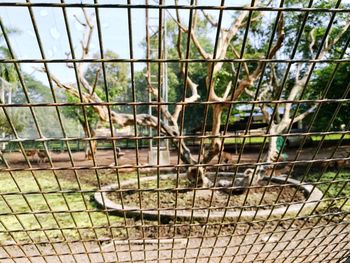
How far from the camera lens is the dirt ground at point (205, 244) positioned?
1274 millimetres

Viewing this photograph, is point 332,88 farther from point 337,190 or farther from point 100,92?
point 100,92

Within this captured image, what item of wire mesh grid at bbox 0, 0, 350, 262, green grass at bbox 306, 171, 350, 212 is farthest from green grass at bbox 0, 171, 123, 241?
green grass at bbox 306, 171, 350, 212

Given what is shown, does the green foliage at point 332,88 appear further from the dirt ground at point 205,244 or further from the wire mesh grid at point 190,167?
the dirt ground at point 205,244

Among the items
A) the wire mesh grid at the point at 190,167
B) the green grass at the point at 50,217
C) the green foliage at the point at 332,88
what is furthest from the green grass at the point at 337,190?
the green foliage at the point at 332,88

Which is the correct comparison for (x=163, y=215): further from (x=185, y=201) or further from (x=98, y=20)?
(x=98, y=20)

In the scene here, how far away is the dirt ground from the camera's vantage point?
4.18 ft

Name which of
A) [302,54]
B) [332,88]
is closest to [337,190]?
[332,88]

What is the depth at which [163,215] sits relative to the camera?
172 inches

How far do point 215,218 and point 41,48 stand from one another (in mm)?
3793

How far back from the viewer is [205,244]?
3689 mm

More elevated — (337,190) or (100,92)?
(337,190)

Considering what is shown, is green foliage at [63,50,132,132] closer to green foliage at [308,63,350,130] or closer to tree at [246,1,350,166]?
tree at [246,1,350,166]

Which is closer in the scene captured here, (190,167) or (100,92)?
(190,167)

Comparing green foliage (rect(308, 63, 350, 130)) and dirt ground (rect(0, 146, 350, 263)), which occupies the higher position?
dirt ground (rect(0, 146, 350, 263))
